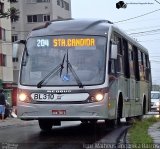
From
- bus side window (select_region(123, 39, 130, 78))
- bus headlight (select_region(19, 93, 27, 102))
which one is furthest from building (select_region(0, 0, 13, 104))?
bus headlight (select_region(19, 93, 27, 102))

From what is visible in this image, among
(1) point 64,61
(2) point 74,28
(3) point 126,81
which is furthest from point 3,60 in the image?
(1) point 64,61

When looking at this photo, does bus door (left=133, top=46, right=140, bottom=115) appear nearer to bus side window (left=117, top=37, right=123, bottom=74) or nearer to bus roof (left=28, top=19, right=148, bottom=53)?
bus side window (left=117, top=37, right=123, bottom=74)

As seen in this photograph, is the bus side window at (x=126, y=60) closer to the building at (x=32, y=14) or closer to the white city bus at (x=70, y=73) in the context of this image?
the white city bus at (x=70, y=73)

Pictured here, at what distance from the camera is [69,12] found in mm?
84750

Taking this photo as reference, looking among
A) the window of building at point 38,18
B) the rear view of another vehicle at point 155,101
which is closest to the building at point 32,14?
the window of building at point 38,18

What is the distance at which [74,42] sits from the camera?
1705 cm

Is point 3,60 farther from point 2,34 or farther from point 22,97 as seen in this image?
point 22,97

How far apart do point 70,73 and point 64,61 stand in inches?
17.3

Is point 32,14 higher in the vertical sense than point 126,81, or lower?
higher

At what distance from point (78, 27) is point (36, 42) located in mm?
1339

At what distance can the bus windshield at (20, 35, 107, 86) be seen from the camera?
16.5 m

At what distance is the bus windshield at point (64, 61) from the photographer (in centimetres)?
1652

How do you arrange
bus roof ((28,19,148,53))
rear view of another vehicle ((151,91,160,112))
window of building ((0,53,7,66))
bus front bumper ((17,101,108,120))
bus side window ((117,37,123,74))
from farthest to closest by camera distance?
window of building ((0,53,7,66)), rear view of another vehicle ((151,91,160,112)), bus side window ((117,37,123,74)), bus roof ((28,19,148,53)), bus front bumper ((17,101,108,120))

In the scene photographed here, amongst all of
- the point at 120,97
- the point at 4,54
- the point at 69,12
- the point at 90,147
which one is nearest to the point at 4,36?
the point at 4,54
